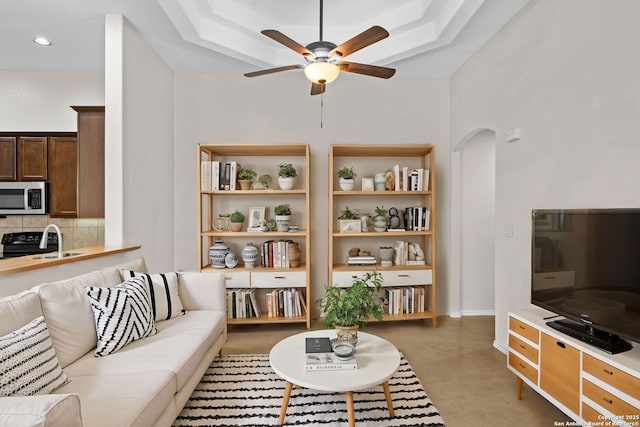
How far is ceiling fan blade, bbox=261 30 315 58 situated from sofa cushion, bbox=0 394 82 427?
1882 mm

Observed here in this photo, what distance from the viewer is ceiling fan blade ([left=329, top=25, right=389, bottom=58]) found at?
→ 6.53 feet

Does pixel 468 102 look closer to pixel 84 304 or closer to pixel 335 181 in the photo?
pixel 335 181

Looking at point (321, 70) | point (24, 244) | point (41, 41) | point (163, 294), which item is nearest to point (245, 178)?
point (163, 294)

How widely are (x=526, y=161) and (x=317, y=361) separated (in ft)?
7.06

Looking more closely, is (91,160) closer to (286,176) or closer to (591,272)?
(286,176)

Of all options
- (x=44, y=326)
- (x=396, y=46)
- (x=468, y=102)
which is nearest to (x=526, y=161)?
(x=468, y=102)

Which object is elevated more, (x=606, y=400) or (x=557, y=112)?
(x=557, y=112)

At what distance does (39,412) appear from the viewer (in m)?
0.99

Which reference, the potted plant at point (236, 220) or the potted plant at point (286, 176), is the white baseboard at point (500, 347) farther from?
the potted plant at point (236, 220)

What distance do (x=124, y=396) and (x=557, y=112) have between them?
2.95 m

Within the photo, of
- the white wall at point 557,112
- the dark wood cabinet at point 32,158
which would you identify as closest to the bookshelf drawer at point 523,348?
the white wall at point 557,112

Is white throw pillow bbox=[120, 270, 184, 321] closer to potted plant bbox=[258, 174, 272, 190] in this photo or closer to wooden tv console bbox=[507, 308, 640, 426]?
potted plant bbox=[258, 174, 272, 190]

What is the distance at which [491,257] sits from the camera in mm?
4227

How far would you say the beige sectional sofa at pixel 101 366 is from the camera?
107 cm
